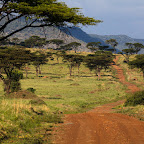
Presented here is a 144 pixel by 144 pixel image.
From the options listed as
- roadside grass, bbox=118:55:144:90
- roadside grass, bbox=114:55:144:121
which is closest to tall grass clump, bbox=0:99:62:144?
roadside grass, bbox=114:55:144:121

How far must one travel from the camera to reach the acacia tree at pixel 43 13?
11586 millimetres

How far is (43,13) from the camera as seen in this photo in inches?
478

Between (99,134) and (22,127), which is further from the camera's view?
(22,127)

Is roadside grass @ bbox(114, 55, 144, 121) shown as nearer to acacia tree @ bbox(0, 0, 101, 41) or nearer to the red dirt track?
the red dirt track

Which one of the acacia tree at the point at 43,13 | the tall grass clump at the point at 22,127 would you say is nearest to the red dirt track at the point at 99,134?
the tall grass clump at the point at 22,127

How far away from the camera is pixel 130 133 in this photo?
9.22m

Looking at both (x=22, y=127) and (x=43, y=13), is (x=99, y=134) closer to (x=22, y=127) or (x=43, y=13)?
(x=22, y=127)

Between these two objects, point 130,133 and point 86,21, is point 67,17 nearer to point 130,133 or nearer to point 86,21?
point 86,21

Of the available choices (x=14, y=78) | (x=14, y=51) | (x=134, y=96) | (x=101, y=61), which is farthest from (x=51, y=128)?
(x=101, y=61)

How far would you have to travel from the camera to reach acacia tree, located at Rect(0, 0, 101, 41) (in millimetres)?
11586

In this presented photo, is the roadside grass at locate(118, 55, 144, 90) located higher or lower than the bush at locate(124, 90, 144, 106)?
lower

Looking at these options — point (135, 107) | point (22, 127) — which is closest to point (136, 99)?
point (135, 107)

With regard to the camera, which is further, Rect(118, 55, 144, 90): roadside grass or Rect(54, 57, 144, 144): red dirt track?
Rect(118, 55, 144, 90): roadside grass

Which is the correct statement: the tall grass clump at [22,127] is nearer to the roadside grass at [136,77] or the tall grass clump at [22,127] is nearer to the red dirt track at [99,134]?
the red dirt track at [99,134]
